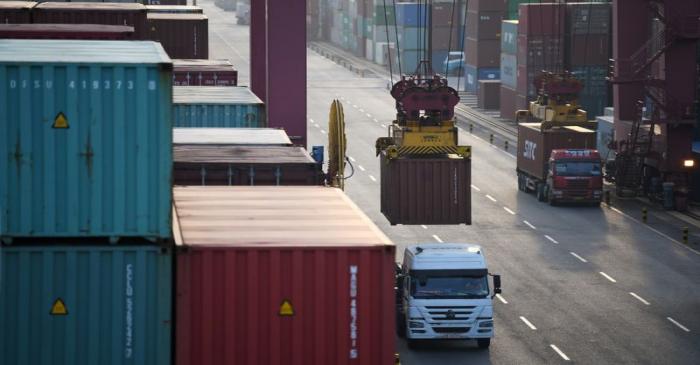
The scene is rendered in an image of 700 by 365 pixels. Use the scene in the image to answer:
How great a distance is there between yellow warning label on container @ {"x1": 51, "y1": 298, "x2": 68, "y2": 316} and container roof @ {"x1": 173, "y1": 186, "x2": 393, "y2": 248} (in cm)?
167

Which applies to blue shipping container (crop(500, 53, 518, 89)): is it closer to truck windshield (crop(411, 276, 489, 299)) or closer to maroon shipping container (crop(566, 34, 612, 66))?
maroon shipping container (crop(566, 34, 612, 66))

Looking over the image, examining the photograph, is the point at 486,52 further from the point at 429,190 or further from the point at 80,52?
the point at 80,52

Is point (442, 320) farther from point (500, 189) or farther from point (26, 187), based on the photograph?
point (500, 189)

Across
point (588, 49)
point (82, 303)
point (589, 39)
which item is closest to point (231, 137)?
point (82, 303)

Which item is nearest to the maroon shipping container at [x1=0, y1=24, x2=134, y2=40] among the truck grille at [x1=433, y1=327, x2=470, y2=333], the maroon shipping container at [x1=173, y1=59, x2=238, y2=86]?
the truck grille at [x1=433, y1=327, x2=470, y2=333]

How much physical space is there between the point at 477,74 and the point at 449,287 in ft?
268

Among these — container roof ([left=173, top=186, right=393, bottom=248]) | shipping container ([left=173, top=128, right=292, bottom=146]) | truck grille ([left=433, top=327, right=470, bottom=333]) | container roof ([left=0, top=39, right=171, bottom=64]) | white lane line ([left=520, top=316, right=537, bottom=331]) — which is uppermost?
container roof ([left=0, top=39, right=171, bottom=64])

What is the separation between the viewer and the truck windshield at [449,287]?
39.6m

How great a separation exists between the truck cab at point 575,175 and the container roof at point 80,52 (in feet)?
146

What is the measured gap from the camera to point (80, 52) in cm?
2281

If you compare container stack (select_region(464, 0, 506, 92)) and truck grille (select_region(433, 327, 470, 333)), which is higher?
container stack (select_region(464, 0, 506, 92))

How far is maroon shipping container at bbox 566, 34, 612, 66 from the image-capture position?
306 feet

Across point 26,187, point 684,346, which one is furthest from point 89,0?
point 26,187

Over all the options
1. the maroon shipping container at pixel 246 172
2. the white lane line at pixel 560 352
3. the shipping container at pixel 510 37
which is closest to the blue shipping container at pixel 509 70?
the shipping container at pixel 510 37
